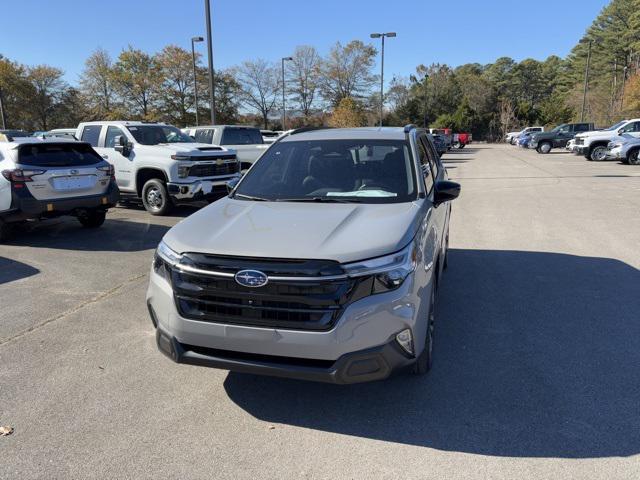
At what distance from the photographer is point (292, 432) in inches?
121

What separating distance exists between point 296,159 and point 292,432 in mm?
2601

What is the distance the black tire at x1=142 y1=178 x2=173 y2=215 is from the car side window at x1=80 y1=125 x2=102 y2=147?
2036mm

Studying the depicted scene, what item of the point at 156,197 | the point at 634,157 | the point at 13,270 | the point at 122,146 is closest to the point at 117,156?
the point at 122,146

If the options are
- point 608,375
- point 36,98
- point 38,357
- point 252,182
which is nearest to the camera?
point 608,375

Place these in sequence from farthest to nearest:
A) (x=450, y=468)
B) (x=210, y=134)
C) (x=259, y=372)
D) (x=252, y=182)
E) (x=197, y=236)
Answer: (x=210, y=134)
(x=252, y=182)
(x=197, y=236)
(x=259, y=372)
(x=450, y=468)

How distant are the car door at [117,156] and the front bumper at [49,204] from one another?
7.26 ft

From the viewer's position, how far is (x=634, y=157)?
74.2 feet

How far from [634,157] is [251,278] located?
2513 cm

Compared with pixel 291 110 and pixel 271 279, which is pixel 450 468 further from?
pixel 291 110

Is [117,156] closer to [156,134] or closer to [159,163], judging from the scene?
[156,134]

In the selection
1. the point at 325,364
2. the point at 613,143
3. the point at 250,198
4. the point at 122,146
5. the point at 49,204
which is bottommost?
the point at 325,364

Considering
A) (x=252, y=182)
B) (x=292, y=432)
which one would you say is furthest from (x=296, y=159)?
(x=292, y=432)

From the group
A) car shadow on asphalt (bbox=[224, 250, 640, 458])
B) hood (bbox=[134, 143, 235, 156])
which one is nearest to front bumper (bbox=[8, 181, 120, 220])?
hood (bbox=[134, 143, 235, 156])

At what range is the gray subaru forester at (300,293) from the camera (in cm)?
283
